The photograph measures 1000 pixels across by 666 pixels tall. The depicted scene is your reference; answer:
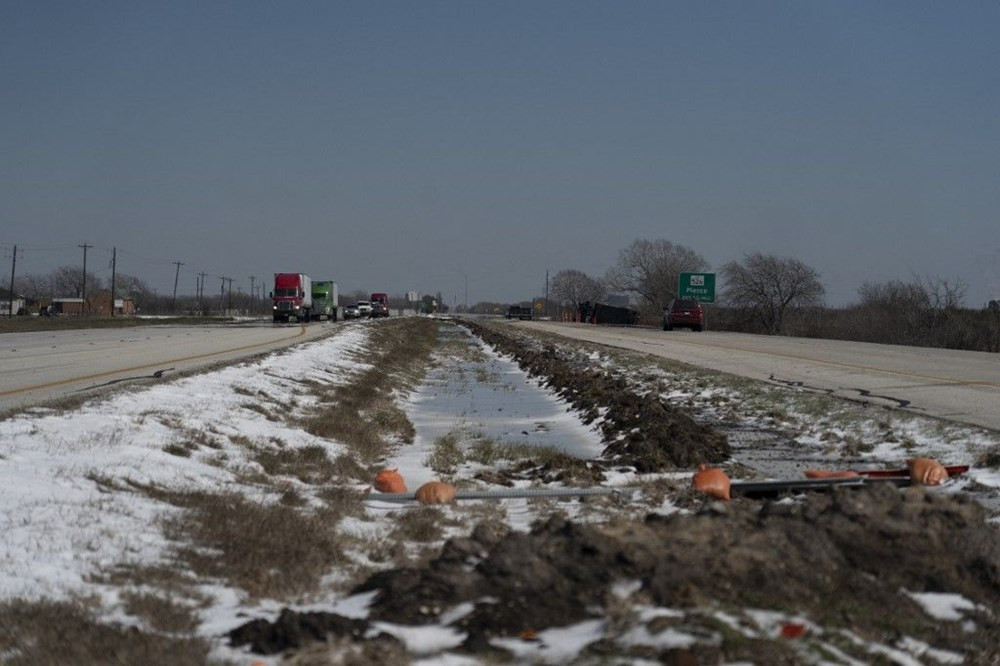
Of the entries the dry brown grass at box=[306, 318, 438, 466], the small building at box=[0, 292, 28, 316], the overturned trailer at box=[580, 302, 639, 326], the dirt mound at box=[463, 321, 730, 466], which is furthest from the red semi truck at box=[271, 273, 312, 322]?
the small building at box=[0, 292, 28, 316]

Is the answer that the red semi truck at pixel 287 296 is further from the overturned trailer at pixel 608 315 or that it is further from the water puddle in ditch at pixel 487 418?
the water puddle in ditch at pixel 487 418

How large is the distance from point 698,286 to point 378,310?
4035 cm

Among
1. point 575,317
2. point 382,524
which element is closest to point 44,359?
point 382,524

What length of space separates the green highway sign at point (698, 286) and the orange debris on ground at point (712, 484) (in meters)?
75.2

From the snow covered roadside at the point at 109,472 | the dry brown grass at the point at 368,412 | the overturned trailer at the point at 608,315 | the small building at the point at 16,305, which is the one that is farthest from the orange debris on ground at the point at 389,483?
the small building at the point at 16,305

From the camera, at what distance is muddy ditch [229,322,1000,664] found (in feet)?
15.3

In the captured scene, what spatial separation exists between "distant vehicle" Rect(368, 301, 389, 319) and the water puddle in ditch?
7920 cm

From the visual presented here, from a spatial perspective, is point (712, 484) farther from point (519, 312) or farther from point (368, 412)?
point (519, 312)

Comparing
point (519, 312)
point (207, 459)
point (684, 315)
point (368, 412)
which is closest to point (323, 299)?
point (684, 315)

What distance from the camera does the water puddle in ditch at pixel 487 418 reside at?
13570 millimetres

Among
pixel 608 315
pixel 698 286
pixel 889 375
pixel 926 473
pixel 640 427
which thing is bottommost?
pixel 640 427

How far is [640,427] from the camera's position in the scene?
44.4ft

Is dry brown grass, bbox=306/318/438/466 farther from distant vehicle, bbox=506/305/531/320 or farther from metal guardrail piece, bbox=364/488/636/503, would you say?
distant vehicle, bbox=506/305/531/320

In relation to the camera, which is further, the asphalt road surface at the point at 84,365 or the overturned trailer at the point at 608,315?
the overturned trailer at the point at 608,315
